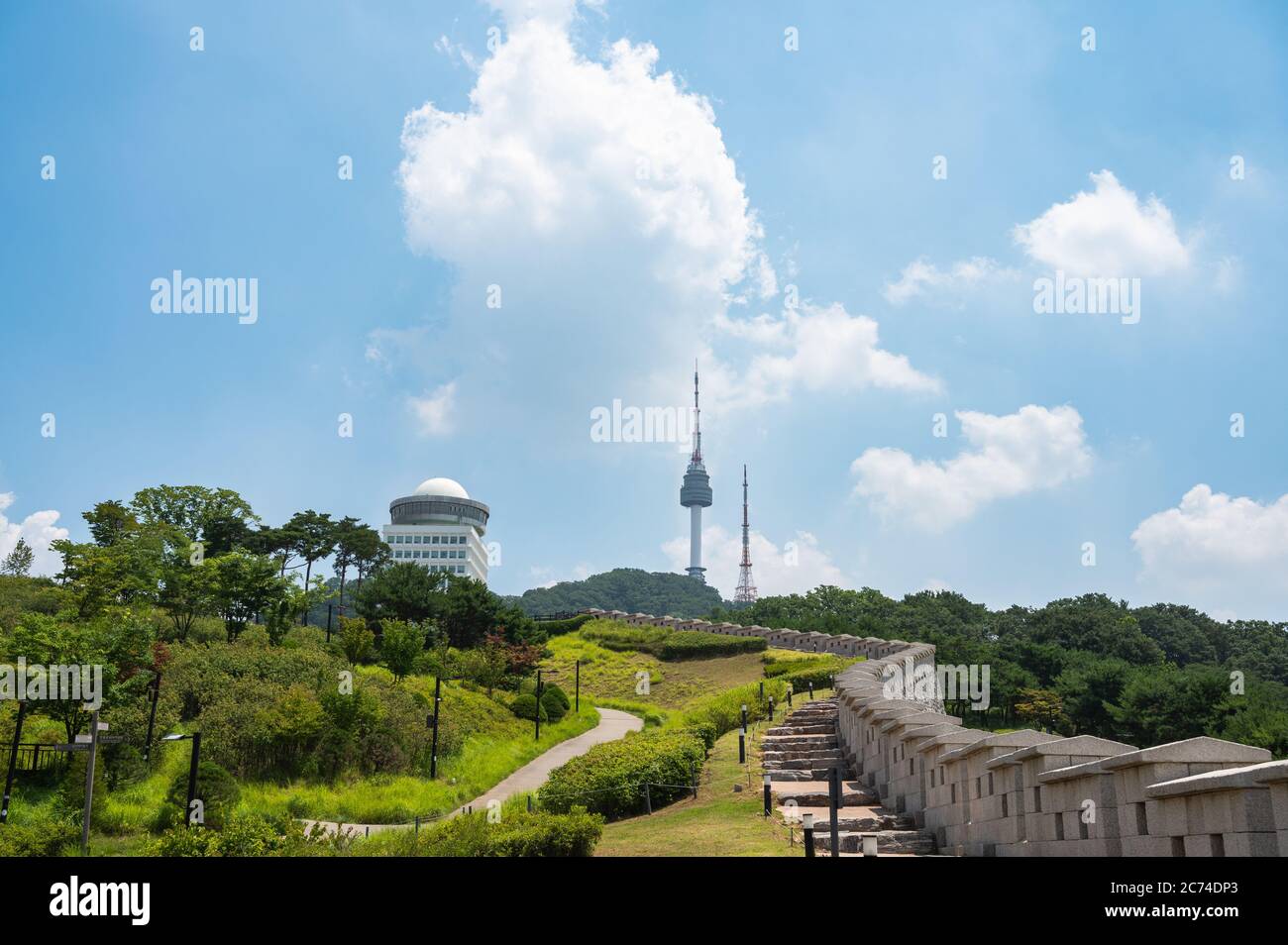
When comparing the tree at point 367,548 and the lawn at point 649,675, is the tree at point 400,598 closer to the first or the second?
the lawn at point 649,675

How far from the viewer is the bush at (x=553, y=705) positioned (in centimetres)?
4038

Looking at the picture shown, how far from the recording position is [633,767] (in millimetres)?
18516

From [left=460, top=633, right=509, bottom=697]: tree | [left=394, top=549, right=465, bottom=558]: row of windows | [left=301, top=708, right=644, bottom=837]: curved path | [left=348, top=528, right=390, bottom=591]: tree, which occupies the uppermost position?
[left=394, top=549, right=465, bottom=558]: row of windows

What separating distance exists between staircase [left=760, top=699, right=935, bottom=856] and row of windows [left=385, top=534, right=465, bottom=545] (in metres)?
109

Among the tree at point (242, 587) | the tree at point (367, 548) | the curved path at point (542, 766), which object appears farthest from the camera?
the tree at point (367, 548)

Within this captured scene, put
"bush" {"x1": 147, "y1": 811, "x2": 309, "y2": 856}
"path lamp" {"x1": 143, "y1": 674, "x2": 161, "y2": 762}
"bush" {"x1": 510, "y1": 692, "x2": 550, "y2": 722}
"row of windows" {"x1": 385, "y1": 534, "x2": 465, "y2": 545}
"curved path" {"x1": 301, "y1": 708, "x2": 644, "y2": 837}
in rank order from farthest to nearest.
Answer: "row of windows" {"x1": 385, "y1": 534, "x2": 465, "y2": 545}
"bush" {"x1": 510, "y1": 692, "x2": 550, "y2": 722}
"path lamp" {"x1": 143, "y1": 674, "x2": 161, "y2": 762}
"curved path" {"x1": 301, "y1": 708, "x2": 644, "y2": 837}
"bush" {"x1": 147, "y1": 811, "x2": 309, "y2": 856}

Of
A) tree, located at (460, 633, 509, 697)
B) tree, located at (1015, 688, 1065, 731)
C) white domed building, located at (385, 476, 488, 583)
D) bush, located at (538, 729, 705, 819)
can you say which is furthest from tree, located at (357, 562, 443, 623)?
white domed building, located at (385, 476, 488, 583)

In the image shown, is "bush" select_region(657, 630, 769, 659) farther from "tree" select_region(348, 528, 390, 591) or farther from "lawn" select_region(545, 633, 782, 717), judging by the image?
"tree" select_region(348, 528, 390, 591)

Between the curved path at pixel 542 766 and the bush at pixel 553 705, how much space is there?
1.75m

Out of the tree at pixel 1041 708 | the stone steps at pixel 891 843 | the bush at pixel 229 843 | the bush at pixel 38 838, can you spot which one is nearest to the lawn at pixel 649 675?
the tree at pixel 1041 708

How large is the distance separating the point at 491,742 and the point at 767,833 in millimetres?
20759

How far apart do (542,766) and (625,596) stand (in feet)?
517

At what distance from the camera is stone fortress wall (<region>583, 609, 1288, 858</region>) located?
6.49 metres
